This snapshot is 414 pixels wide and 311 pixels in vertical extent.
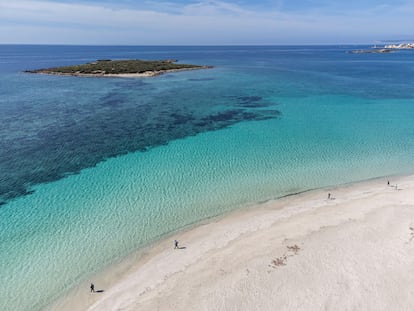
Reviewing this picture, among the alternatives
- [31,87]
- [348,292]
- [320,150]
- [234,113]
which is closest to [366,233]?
[348,292]

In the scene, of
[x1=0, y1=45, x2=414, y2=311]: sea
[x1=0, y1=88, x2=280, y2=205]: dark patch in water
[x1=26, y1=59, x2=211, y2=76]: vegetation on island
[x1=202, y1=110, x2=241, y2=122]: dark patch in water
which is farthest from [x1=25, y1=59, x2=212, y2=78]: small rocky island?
[x1=202, y1=110, x2=241, y2=122]: dark patch in water

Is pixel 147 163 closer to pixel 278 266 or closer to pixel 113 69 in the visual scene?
pixel 278 266

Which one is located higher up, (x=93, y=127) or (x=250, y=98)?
(x=250, y=98)

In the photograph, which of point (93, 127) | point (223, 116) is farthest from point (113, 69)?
point (223, 116)

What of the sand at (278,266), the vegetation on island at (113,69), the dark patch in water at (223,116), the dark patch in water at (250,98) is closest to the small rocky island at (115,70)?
the vegetation on island at (113,69)

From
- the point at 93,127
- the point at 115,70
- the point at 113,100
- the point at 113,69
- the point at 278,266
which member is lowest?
the point at 278,266

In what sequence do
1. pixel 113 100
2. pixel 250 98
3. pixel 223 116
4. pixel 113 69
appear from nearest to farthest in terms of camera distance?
pixel 223 116
pixel 113 100
pixel 250 98
pixel 113 69
